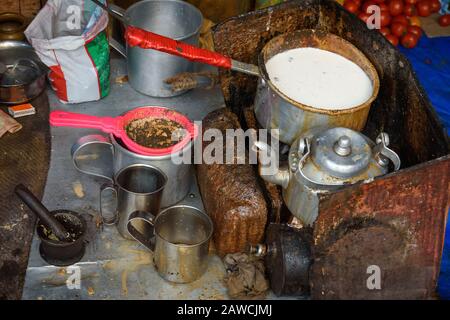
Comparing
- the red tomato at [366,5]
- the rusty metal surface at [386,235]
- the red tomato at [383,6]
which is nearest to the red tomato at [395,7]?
the red tomato at [383,6]

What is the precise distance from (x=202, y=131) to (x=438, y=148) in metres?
1.19

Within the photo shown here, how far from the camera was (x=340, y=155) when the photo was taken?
108 inches

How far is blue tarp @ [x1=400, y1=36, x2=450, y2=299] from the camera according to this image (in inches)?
164

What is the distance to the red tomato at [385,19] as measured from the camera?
465cm

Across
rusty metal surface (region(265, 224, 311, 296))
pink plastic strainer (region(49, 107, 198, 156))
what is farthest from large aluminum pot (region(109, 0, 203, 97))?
rusty metal surface (region(265, 224, 311, 296))

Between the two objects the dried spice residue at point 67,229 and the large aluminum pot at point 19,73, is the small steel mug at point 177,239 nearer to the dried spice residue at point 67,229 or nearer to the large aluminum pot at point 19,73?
the dried spice residue at point 67,229

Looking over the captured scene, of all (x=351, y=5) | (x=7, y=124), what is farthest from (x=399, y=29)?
(x=7, y=124)

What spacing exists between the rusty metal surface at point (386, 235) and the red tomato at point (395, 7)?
97.0 inches

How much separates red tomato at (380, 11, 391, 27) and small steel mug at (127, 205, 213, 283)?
8.27 feet

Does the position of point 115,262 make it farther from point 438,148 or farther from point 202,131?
point 438,148

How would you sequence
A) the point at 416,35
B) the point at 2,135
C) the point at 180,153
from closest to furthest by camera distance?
the point at 180,153 → the point at 2,135 → the point at 416,35

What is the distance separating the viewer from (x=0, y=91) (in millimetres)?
3605

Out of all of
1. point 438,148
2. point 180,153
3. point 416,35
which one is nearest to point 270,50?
point 180,153

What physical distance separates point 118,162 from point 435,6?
3.12 meters
